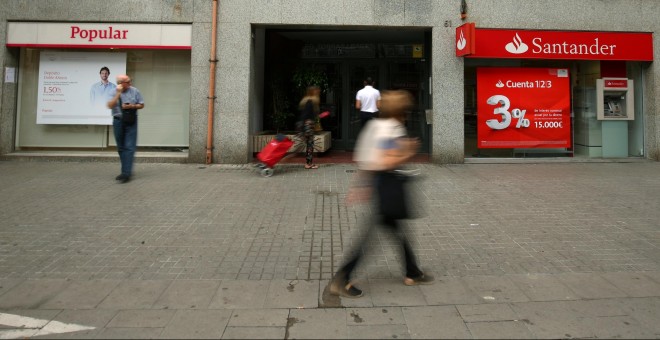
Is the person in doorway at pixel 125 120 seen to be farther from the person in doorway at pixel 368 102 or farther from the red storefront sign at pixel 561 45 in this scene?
the red storefront sign at pixel 561 45

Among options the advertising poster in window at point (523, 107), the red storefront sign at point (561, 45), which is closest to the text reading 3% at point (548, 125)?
the advertising poster in window at point (523, 107)

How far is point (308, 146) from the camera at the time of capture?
10.8 metres

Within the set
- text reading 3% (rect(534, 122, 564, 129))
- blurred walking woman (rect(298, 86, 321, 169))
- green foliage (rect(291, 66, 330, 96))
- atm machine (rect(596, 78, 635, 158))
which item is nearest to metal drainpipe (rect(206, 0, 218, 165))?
blurred walking woman (rect(298, 86, 321, 169))

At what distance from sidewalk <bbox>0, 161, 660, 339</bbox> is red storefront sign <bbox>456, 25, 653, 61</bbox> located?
3950mm

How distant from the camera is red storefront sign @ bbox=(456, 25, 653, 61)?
458 inches

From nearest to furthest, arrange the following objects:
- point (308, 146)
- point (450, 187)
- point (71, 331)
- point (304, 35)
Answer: point (71, 331) < point (450, 187) < point (308, 146) < point (304, 35)

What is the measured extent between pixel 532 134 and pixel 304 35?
6689mm

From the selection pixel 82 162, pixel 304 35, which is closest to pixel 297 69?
pixel 304 35

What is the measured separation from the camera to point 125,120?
9.01 meters

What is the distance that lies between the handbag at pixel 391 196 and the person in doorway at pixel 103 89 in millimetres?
9551

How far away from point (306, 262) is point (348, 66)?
10727 millimetres

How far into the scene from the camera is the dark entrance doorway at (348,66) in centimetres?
1445

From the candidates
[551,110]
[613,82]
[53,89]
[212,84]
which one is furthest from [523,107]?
[53,89]

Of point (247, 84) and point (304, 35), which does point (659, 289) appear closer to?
point (247, 84)
